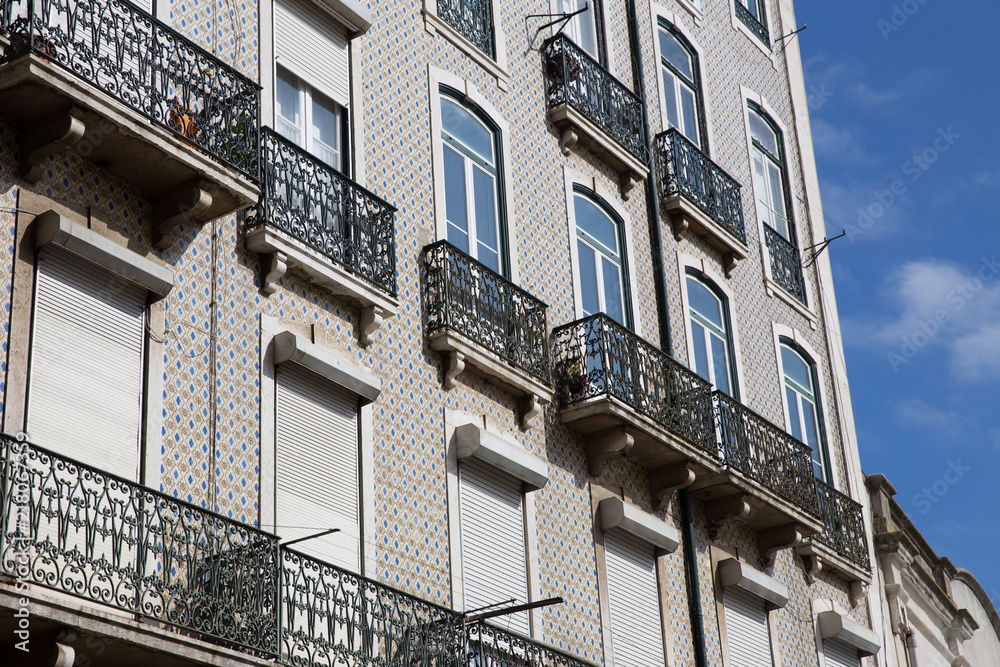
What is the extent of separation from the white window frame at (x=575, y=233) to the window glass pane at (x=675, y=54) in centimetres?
349

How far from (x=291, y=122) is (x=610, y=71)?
251 inches

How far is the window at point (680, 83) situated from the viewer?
65.7ft

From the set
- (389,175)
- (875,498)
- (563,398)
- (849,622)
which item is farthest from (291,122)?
(875,498)

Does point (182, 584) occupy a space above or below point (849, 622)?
below

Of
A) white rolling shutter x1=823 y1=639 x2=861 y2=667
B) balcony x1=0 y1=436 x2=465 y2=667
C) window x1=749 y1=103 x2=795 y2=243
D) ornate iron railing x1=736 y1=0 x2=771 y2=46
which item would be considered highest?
ornate iron railing x1=736 y1=0 x2=771 y2=46

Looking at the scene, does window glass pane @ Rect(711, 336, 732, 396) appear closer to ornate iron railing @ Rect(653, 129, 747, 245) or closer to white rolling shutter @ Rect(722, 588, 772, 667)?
ornate iron railing @ Rect(653, 129, 747, 245)

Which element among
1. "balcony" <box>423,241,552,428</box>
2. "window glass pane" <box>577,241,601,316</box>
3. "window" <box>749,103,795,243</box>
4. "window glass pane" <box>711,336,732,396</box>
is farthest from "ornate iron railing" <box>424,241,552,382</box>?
"window" <box>749,103,795,243</box>

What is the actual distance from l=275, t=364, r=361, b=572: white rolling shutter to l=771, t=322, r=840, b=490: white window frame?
364 inches

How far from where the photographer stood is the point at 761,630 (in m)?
17.6

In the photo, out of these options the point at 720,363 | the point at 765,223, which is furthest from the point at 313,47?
the point at 765,223

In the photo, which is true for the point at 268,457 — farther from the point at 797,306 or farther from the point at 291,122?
the point at 797,306

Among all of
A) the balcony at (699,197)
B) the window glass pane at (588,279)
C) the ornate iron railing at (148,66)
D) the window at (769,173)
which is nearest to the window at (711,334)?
the balcony at (699,197)

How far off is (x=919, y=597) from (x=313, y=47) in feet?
43.7

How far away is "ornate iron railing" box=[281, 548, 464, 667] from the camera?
422 inches
